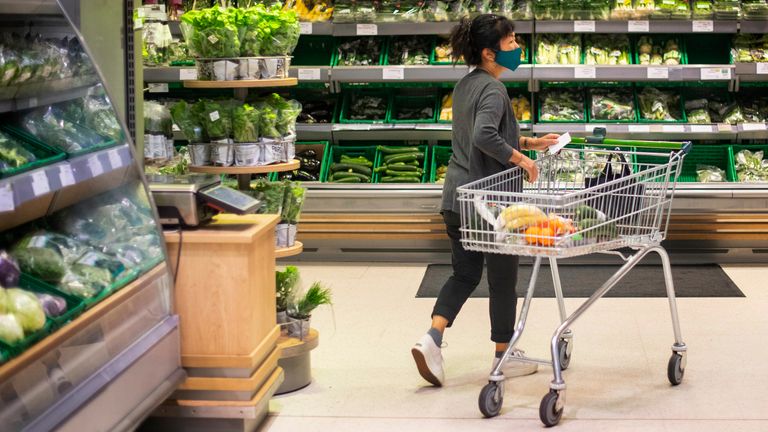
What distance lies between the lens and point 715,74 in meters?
6.85

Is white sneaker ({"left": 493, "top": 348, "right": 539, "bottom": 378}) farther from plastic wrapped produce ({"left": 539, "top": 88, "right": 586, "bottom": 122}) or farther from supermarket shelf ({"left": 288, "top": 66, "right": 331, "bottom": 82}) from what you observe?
supermarket shelf ({"left": 288, "top": 66, "right": 331, "bottom": 82})

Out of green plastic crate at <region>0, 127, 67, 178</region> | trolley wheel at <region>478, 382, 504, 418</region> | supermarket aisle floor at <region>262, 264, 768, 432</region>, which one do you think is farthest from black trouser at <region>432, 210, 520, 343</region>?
green plastic crate at <region>0, 127, 67, 178</region>

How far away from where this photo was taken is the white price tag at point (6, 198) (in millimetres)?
2553

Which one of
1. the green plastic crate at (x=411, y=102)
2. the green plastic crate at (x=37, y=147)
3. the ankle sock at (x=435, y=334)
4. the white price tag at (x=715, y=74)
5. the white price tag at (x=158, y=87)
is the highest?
the white price tag at (x=715, y=74)

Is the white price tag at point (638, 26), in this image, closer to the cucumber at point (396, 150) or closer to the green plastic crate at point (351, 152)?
the cucumber at point (396, 150)

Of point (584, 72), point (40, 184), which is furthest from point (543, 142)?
point (584, 72)

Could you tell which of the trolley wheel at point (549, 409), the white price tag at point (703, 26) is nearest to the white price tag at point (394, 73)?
the white price tag at point (703, 26)

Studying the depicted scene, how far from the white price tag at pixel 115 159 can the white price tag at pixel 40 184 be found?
1.25ft

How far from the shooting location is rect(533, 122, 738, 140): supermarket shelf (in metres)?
6.95

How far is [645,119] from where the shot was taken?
715cm

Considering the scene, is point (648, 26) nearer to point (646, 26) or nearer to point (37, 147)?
point (646, 26)

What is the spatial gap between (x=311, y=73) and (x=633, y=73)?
6.92ft

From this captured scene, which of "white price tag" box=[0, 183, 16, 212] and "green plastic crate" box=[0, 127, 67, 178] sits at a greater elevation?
"green plastic crate" box=[0, 127, 67, 178]

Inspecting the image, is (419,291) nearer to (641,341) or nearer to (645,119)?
(641,341)
